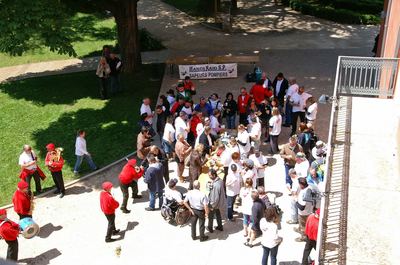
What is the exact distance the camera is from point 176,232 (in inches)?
458

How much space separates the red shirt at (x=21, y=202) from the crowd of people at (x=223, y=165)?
0.01 metres

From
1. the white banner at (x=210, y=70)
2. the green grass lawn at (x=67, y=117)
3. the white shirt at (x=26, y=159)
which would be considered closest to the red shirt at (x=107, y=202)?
the white shirt at (x=26, y=159)

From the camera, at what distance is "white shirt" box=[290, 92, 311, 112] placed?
1444 cm

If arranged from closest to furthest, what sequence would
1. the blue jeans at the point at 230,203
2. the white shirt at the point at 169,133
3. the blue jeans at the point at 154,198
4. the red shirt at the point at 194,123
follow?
the blue jeans at the point at 230,203 → the blue jeans at the point at 154,198 → the white shirt at the point at 169,133 → the red shirt at the point at 194,123

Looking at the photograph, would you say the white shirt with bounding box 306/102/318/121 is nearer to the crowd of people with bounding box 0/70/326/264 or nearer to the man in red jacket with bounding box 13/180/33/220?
the crowd of people with bounding box 0/70/326/264

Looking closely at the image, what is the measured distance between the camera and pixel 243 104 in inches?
586

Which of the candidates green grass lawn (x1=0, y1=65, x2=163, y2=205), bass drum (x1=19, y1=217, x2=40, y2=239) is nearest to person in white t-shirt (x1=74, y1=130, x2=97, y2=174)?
green grass lawn (x1=0, y1=65, x2=163, y2=205)

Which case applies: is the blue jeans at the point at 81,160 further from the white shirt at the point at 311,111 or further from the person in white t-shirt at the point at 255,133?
the white shirt at the point at 311,111

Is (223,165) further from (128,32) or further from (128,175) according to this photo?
(128,32)

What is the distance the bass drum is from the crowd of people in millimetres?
191

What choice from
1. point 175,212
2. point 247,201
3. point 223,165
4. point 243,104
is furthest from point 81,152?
point 247,201

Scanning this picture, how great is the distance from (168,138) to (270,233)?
5170 millimetres

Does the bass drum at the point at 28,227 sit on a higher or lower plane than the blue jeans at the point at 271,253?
lower

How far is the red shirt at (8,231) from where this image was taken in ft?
33.3
